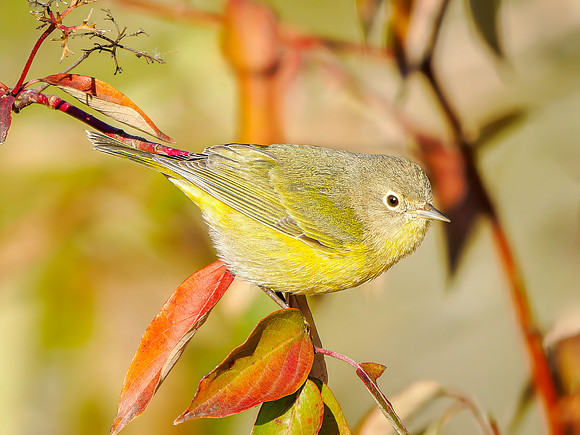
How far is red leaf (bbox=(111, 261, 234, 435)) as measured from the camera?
1538mm

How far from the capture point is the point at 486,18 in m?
2.59

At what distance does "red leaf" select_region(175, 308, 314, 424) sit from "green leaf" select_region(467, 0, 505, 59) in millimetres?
1605

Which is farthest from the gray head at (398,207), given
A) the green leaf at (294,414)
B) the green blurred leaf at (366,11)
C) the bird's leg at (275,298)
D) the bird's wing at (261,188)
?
the green leaf at (294,414)

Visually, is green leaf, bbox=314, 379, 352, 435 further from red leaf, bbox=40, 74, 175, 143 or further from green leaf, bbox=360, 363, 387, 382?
red leaf, bbox=40, 74, 175, 143

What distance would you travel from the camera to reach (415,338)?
371 cm

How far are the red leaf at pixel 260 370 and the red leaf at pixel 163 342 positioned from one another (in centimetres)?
18

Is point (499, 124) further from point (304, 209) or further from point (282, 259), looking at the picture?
point (282, 259)

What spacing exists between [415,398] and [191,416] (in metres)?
1.15

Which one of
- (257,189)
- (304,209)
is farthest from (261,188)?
(304,209)

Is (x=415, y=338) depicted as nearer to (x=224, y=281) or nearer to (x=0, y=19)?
(x=224, y=281)

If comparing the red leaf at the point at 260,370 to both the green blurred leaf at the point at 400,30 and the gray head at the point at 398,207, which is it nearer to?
the gray head at the point at 398,207

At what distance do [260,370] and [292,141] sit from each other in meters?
1.64

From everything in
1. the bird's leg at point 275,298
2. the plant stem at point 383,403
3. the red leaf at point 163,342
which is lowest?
the plant stem at point 383,403

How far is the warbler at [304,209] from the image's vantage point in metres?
2.25
